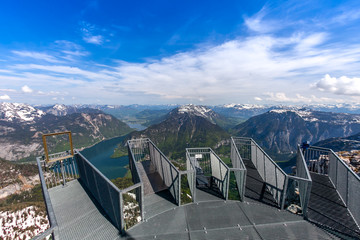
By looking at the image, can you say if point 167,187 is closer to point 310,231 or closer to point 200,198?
point 200,198

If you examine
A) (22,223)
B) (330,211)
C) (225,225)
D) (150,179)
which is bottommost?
(22,223)

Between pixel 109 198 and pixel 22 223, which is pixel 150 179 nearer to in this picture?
pixel 109 198

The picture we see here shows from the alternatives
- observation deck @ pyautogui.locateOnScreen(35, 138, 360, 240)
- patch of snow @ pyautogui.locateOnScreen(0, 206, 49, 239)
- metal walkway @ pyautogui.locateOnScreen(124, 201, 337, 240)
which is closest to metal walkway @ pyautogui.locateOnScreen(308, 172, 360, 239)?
observation deck @ pyautogui.locateOnScreen(35, 138, 360, 240)

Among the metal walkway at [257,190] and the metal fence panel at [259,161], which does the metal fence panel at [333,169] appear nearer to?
the metal fence panel at [259,161]

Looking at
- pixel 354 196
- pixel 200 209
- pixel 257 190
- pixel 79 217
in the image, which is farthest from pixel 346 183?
pixel 79 217

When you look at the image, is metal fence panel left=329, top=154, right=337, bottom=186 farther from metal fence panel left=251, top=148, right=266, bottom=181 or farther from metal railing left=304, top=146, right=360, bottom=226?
metal fence panel left=251, top=148, right=266, bottom=181

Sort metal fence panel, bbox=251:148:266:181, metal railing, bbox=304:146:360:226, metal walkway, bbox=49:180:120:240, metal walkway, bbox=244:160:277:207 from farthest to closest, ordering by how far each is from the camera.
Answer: metal fence panel, bbox=251:148:266:181 → metal walkway, bbox=244:160:277:207 → metal railing, bbox=304:146:360:226 → metal walkway, bbox=49:180:120:240

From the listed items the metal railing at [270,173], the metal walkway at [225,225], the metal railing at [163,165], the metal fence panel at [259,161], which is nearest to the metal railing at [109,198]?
the metal walkway at [225,225]

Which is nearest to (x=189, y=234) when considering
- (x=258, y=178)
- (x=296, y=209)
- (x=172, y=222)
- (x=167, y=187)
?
(x=172, y=222)
